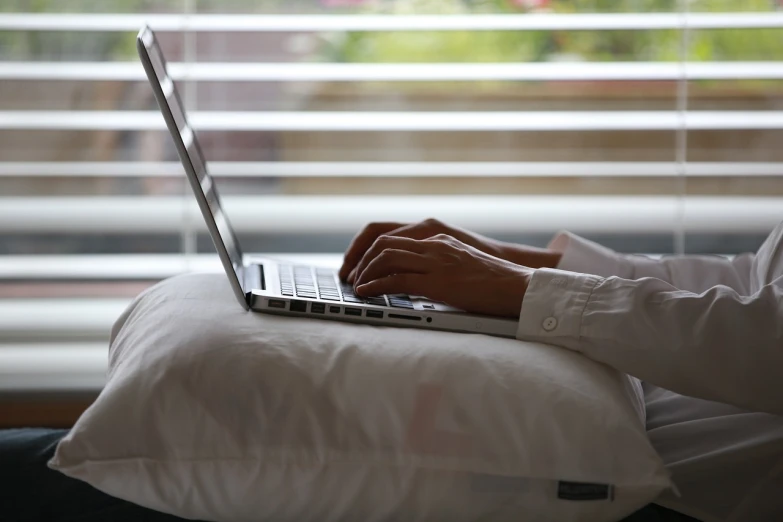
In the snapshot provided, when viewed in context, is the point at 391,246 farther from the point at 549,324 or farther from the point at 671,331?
the point at 671,331

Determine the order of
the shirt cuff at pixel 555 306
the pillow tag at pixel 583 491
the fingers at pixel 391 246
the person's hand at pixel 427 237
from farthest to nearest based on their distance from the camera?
the person's hand at pixel 427 237 < the fingers at pixel 391 246 < the shirt cuff at pixel 555 306 < the pillow tag at pixel 583 491

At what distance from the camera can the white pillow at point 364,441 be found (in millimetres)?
710

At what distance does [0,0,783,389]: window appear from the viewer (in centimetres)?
167

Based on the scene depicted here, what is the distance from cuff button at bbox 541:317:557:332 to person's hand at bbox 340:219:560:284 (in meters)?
0.28

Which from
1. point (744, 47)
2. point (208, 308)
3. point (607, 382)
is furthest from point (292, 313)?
point (744, 47)

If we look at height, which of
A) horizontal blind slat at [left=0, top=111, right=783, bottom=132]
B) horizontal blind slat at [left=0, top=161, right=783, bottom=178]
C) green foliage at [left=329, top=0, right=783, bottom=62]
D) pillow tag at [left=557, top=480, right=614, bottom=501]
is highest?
green foliage at [left=329, top=0, right=783, bottom=62]

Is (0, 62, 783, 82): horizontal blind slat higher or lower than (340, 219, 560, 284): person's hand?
higher

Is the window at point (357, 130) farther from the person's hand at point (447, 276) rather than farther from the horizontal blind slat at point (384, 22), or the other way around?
the person's hand at point (447, 276)

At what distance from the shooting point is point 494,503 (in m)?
0.72

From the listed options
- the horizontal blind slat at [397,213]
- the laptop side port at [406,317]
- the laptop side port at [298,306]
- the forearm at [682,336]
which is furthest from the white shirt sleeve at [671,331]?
the horizontal blind slat at [397,213]

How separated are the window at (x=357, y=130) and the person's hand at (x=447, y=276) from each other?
0.78 metres

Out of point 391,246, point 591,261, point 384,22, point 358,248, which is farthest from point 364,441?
point 384,22

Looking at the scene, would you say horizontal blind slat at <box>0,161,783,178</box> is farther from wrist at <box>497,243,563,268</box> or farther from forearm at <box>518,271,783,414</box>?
forearm at <box>518,271,783,414</box>

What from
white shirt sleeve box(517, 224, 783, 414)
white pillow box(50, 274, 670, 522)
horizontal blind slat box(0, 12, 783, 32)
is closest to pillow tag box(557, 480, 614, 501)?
white pillow box(50, 274, 670, 522)
